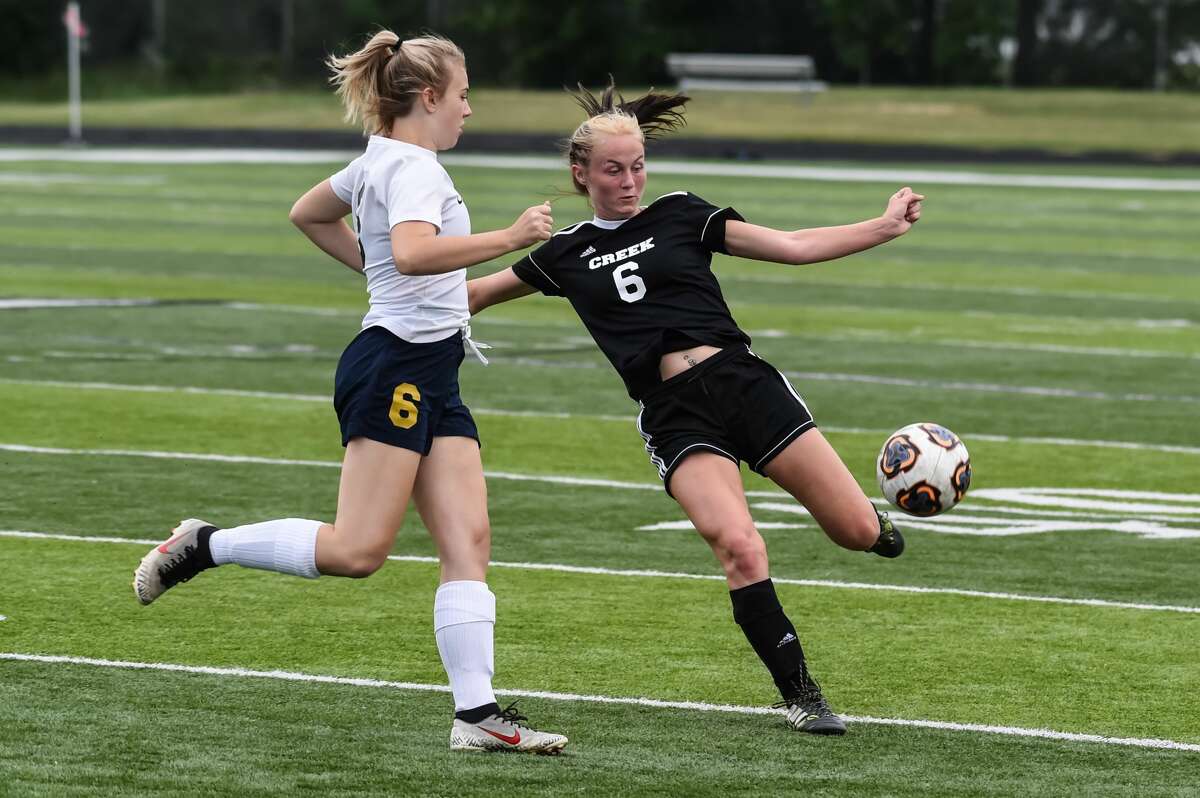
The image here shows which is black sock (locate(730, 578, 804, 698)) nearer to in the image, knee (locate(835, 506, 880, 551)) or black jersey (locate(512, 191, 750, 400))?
knee (locate(835, 506, 880, 551))

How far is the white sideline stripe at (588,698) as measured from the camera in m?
6.51

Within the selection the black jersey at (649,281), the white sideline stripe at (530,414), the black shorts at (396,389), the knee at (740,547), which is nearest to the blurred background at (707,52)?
the white sideline stripe at (530,414)

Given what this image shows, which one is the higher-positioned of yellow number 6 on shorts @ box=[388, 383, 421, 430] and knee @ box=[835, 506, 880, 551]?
yellow number 6 on shorts @ box=[388, 383, 421, 430]

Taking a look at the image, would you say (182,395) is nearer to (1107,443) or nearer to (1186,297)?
(1107,443)

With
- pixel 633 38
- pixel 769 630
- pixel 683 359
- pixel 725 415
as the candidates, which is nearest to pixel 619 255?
pixel 683 359

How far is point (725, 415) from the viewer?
6770 millimetres

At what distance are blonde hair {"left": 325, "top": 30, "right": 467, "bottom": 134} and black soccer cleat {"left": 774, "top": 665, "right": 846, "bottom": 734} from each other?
204cm

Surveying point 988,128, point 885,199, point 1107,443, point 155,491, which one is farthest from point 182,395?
point 988,128

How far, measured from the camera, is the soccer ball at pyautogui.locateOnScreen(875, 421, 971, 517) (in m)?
7.36

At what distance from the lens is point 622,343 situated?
691cm

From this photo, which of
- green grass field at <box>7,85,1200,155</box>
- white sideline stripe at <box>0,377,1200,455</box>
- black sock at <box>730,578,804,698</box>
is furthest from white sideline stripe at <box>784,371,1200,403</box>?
green grass field at <box>7,85,1200,155</box>

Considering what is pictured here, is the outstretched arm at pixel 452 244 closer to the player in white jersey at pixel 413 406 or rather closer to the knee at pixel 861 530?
the player in white jersey at pixel 413 406

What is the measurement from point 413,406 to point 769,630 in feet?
4.29

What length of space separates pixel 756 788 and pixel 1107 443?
762 cm
